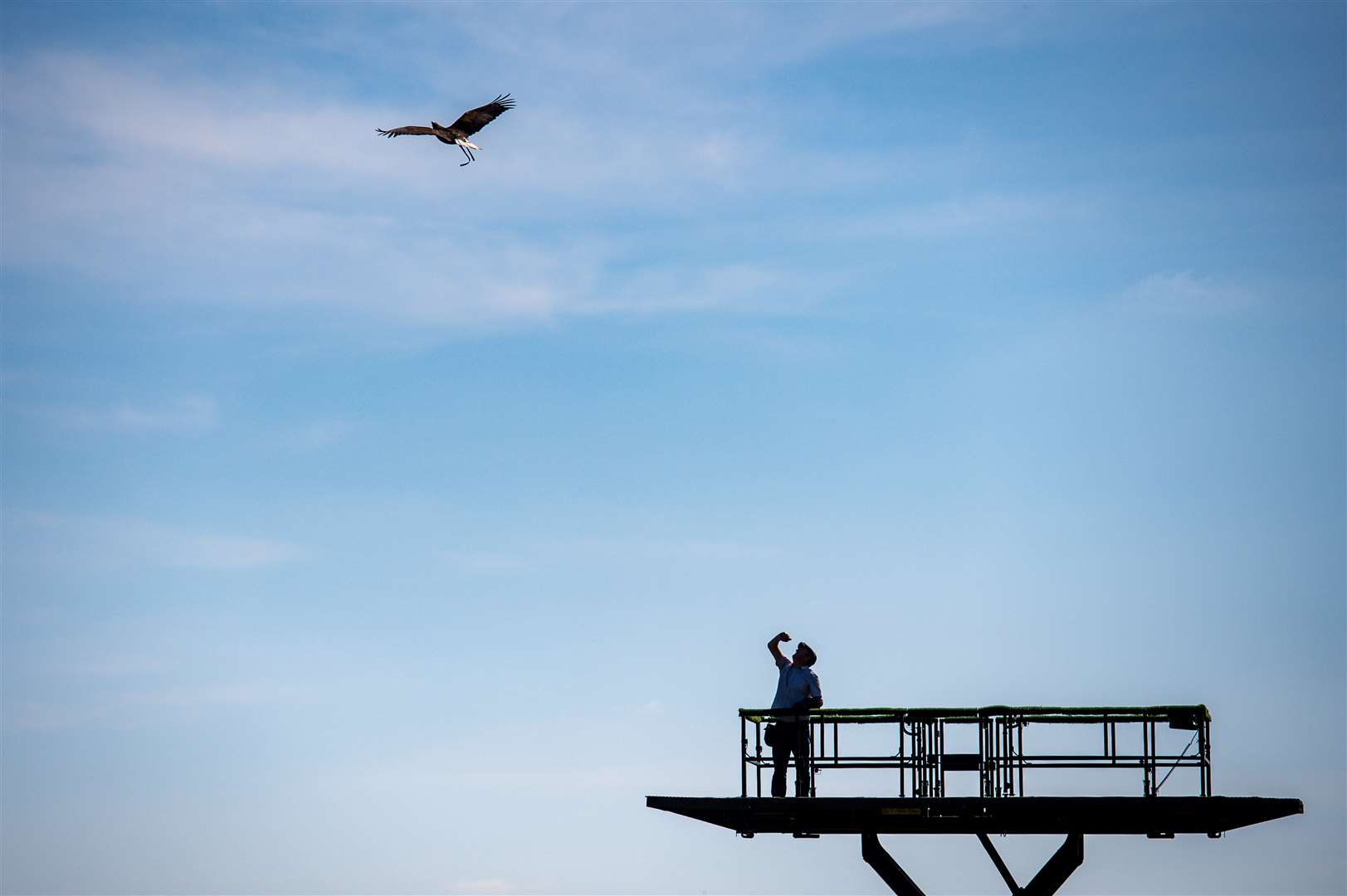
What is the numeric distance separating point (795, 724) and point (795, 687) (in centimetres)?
A: 52

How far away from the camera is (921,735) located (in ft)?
77.5

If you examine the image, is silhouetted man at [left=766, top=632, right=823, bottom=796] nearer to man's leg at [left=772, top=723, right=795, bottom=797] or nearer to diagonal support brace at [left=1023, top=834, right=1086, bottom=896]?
man's leg at [left=772, top=723, right=795, bottom=797]

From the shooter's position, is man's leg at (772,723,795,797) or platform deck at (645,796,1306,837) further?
man's leg at (772,723,795,797)

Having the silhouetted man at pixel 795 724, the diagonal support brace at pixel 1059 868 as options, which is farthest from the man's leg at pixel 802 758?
the diagonal support brace at pixel 1059 868

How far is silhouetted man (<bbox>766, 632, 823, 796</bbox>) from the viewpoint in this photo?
2427cm

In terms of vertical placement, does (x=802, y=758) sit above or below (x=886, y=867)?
above

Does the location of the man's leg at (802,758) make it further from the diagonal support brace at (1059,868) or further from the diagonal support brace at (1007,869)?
the diagonal support brace at (1059,868)

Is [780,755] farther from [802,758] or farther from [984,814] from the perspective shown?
[984,814]

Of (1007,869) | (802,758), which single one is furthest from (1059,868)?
(802,758)

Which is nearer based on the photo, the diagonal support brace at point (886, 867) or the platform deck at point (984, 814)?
the platform deck at point (984, 814)

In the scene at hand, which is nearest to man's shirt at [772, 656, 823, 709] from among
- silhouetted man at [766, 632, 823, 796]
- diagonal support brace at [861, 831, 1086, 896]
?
silhouetted man at [766, 632, 823, 796]

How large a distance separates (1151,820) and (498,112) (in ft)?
64.9

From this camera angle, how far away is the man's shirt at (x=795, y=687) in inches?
964

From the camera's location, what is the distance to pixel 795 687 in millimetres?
24547
